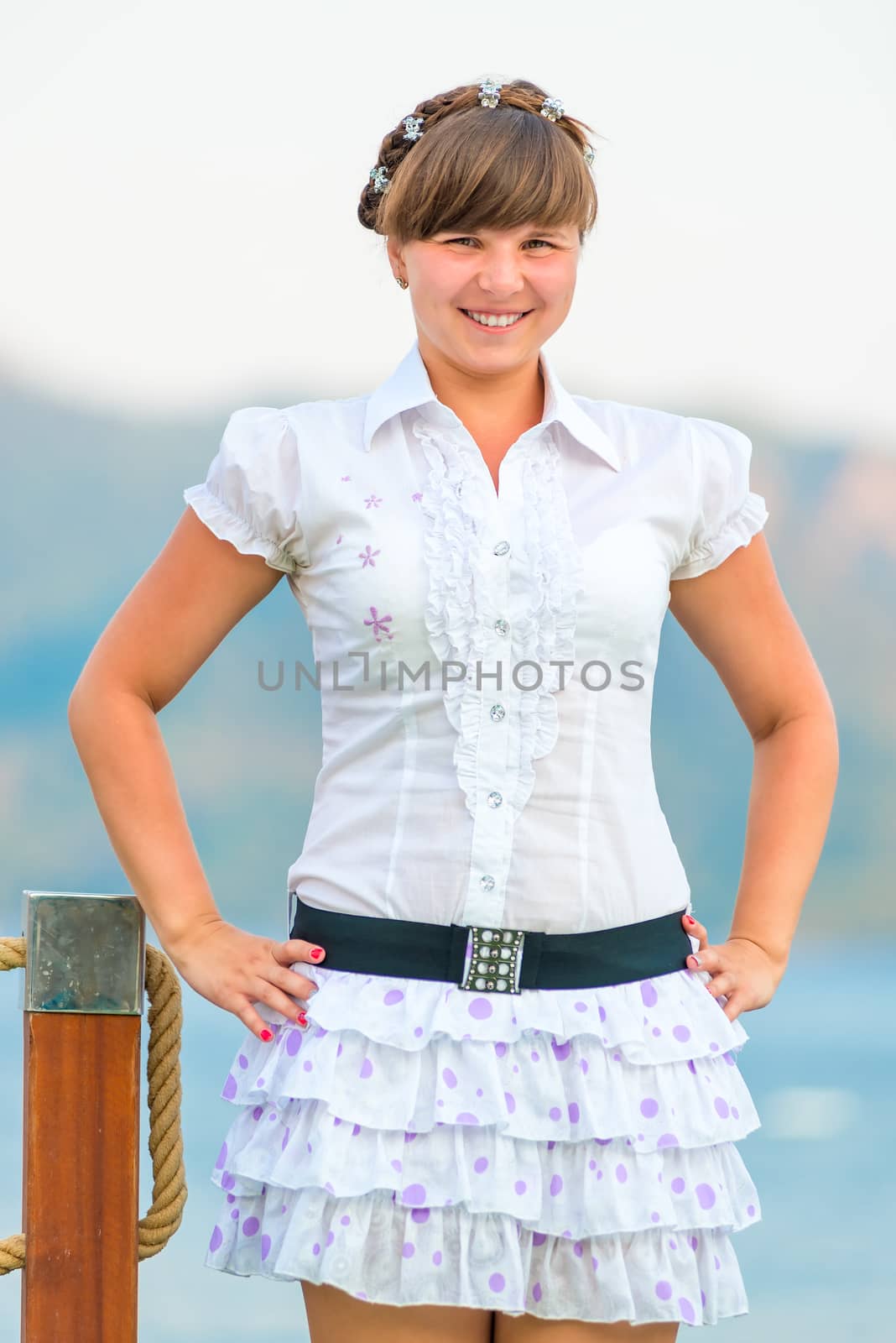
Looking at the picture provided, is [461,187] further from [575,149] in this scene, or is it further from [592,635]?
[592,635]

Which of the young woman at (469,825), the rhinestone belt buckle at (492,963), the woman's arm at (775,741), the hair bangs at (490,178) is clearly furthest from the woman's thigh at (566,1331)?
the hair bangs at (490,178)

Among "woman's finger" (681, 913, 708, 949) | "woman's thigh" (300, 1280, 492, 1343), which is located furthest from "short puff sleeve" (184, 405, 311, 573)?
"woman's thigh" (300, 1280, 492, 1343)

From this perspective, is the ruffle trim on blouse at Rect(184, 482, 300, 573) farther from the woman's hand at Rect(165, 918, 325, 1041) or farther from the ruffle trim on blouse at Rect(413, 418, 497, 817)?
the woman's hand at Rect(165, 918, 325, 1041)

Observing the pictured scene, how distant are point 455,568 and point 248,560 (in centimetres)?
22

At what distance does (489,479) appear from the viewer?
1536mm

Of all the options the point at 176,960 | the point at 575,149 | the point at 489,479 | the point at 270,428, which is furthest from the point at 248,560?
the point at 575,149

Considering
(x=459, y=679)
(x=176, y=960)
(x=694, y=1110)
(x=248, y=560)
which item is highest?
(x=248, y=560)

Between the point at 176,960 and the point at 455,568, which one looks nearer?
the point at 455,568

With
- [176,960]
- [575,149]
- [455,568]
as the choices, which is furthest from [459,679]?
[575,149]

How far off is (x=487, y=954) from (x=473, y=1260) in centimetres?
26

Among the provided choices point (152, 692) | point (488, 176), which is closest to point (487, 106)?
point (488, 176)

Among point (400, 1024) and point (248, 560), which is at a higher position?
point (248, 560)

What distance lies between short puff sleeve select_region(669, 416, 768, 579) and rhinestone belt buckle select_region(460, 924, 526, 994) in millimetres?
422

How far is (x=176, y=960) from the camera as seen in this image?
1.59 m
